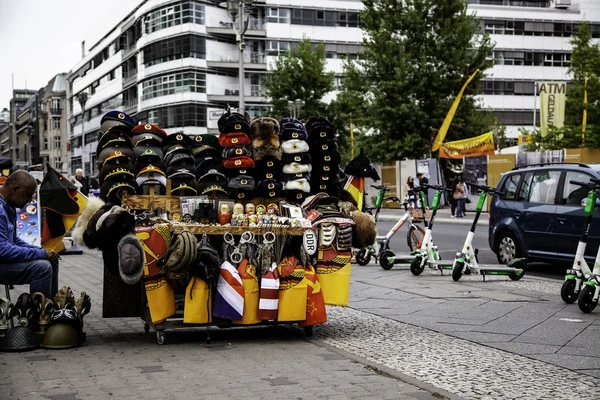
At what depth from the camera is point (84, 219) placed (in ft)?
25.4

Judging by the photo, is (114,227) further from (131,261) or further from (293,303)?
(293,303)

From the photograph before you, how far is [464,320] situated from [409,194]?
6.27m

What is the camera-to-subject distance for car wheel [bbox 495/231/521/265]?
1462cm

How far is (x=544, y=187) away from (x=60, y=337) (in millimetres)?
9582

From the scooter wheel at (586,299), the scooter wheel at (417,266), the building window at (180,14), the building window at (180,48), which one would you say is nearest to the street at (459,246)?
the scooter wheel at (417,266)

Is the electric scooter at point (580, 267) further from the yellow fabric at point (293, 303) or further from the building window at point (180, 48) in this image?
the building window at point (180, 48)

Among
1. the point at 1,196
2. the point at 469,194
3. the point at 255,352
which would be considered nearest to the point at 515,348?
the point at 255,352

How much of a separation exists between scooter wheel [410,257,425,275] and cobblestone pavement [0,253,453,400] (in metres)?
5.48

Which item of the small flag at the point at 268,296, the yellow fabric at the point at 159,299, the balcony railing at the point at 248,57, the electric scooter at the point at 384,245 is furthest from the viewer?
the balcony railing at the point at 248,57

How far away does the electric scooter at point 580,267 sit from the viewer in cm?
988

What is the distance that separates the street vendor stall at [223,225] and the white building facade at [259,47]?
58143mm

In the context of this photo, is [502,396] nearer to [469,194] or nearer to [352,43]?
[469,194]

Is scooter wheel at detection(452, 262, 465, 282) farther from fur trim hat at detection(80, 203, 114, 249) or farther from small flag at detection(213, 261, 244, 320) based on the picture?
fur trim hat at detection(80, 203, 114, 249)

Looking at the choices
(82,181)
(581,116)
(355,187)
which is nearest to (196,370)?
(355,187)
